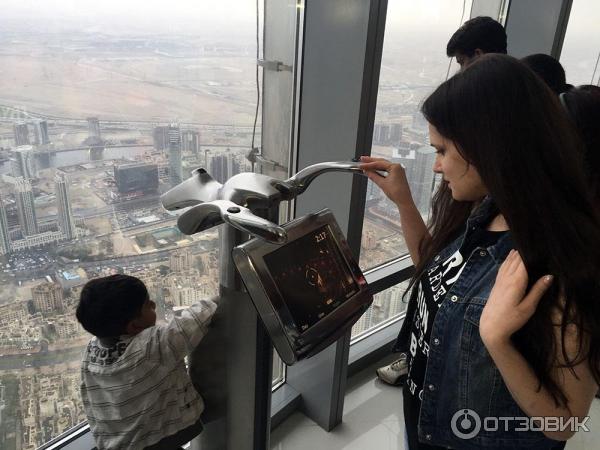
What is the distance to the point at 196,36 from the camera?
1511mm

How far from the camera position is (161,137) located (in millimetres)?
1505

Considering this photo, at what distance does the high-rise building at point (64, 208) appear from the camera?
1.32 meters

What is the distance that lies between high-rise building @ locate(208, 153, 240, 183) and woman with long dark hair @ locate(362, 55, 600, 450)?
0.88 metres

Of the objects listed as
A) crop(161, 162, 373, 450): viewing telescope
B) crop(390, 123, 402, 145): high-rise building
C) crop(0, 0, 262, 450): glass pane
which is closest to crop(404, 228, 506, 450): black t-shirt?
crop(161, 162, 373, 450): viewing telescope

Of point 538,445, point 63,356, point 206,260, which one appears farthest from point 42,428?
point 538,445

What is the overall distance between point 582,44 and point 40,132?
11.4 feet

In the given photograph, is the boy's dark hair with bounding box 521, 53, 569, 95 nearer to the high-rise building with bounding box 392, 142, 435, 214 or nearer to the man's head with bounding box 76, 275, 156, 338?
the high-rise building with bounding box 392, 142, 435, 214

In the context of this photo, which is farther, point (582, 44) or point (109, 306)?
point (582, 44)

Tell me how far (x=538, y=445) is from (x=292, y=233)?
724mm

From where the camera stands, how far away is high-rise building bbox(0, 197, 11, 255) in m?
1.21

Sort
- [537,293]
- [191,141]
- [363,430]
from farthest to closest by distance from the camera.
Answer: [363,430] < [191,141] < [537,293]

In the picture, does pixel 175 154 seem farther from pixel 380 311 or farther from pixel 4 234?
pixel 380 311

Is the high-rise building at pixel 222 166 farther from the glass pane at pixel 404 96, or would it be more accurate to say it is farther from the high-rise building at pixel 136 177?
the glass pane at pixel 404 96

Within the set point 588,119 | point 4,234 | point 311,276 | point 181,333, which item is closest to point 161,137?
point 4,234
